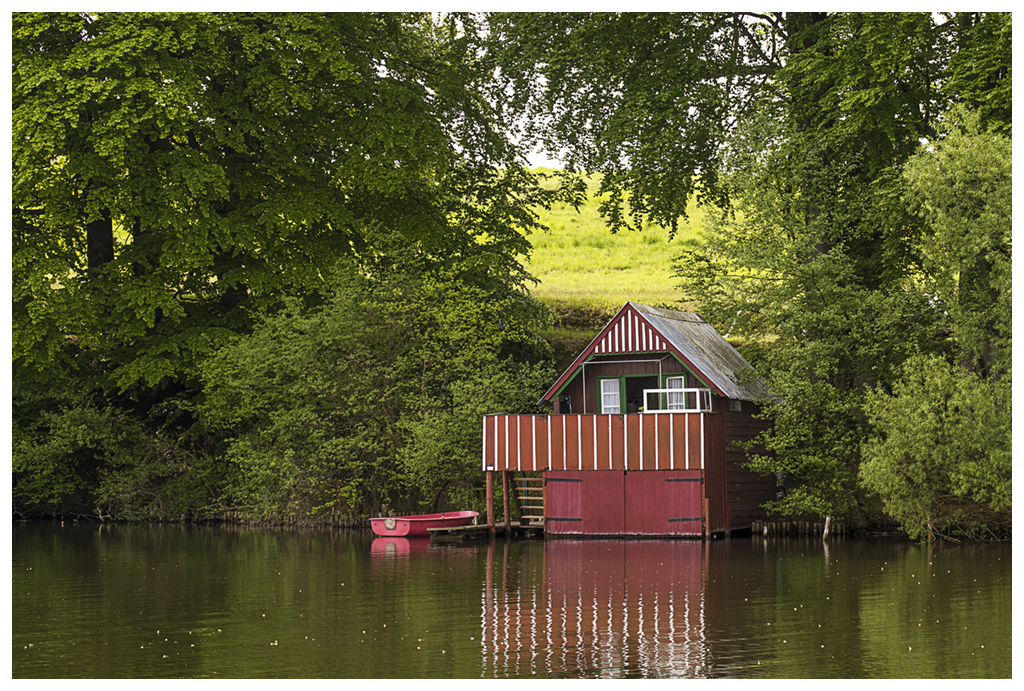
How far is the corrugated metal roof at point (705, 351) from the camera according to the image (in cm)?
2967

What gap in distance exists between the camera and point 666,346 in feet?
98.2

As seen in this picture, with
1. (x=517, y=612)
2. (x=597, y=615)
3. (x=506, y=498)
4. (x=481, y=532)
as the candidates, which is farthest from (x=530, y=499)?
(x=597, y=615)

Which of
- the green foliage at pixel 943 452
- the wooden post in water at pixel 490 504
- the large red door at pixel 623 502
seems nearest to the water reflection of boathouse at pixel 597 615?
the large red door at pixel 623 502

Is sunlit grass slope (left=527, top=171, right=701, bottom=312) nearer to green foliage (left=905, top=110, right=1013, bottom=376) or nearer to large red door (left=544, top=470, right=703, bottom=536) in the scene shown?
large red door (left=544, top=470, right=703, bottom=536)

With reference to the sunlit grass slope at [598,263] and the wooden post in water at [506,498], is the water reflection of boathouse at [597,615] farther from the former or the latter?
the sunlit grass slope at [598,263]

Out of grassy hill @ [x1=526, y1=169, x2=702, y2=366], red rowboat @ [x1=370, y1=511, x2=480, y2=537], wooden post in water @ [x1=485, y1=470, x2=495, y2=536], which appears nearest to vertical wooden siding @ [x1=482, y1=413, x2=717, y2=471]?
wooden post in water @ [x1=485, y1=470, x2=495, y2=536]

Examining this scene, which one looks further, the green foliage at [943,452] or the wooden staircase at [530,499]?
the wooden staircase at [530,499]

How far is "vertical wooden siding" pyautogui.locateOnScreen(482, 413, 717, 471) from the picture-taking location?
2848 centimetres

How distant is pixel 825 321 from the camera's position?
29.6m

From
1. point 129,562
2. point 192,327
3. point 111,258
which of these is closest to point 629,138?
point 192,327

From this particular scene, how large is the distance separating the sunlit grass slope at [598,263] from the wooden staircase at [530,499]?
18.8 metres

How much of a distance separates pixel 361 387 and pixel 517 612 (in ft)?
57.5

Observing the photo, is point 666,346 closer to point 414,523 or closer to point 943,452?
point 943,452

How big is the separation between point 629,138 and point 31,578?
20.5 m
